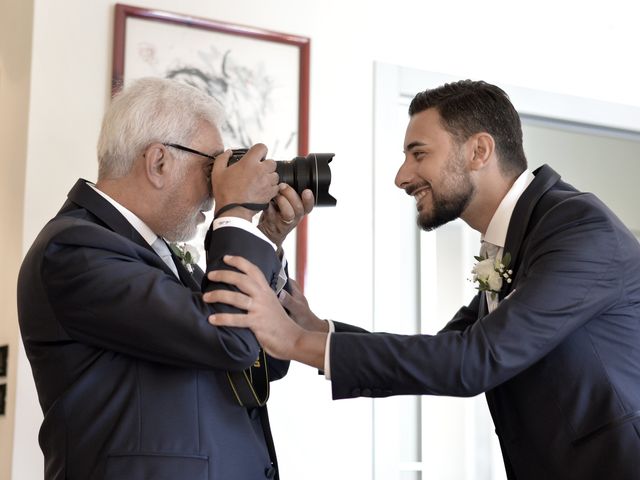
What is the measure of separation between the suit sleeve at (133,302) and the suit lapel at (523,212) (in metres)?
0.57

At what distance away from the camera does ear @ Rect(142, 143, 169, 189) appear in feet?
5.97

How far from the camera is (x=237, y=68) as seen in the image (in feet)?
9.59

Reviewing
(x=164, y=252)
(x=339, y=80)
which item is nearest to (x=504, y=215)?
(x=164, y=252)

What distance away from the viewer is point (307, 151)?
2979 mm

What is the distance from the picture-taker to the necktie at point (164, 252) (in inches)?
73.0

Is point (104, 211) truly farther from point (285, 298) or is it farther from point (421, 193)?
point (421, 193)

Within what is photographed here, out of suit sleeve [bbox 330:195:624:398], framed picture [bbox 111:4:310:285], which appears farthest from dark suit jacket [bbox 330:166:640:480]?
framed picture [bbox 111:4:310:285]

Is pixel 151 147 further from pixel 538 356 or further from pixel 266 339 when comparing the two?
pixel 538 356

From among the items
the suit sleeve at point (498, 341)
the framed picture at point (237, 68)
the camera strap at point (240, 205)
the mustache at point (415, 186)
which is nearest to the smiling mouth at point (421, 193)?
the mustache at point (415, 186)

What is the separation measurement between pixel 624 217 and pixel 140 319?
9.82ft

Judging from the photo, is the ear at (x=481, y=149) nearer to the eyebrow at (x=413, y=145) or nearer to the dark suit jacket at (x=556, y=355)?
the eyebrow at (x=413, y=145)

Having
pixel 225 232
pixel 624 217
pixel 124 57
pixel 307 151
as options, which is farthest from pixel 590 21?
pixel 225 232

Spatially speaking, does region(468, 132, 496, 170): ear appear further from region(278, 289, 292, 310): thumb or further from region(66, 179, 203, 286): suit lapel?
region(66, 179, 203, 286): suit lapel

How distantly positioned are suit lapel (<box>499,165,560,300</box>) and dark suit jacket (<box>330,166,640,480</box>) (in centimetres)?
4
